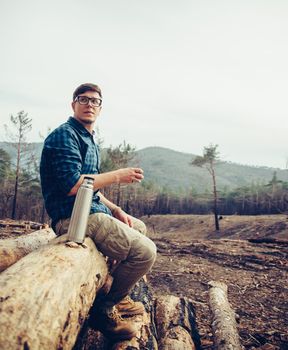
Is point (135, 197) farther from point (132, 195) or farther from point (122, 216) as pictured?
point (122, 216)

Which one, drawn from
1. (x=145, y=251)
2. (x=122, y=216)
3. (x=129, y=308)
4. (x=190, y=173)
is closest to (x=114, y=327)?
(x=129, y=308)

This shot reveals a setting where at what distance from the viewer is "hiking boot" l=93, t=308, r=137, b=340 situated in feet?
8.57

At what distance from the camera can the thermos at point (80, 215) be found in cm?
222

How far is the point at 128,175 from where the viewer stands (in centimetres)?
264

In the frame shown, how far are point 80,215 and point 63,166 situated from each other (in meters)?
0.48

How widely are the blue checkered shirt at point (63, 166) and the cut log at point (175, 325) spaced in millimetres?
1615

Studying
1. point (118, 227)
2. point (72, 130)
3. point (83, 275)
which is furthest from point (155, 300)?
point (72, 130)

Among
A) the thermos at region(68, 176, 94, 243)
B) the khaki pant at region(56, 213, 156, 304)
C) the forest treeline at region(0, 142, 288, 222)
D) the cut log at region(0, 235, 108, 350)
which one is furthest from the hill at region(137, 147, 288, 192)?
the cut log at region(0, 235, 108, 350)

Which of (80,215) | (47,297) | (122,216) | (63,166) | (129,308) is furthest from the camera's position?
(122,216)

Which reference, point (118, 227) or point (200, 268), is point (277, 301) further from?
point (118, 227)

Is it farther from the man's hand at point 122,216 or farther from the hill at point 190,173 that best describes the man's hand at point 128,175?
the hill at point 190,173

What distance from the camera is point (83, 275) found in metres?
2.04

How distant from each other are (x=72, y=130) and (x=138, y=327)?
6.70ft

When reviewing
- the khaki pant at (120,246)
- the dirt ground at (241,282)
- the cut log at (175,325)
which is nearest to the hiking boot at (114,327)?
the khaki pant at (120,246)
